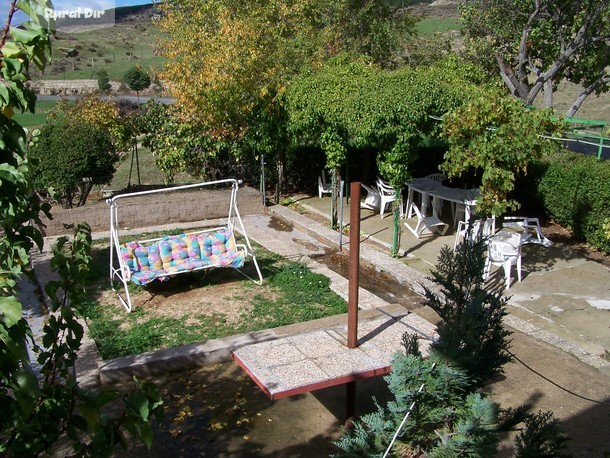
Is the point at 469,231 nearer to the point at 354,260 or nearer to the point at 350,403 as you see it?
the point at 354,260

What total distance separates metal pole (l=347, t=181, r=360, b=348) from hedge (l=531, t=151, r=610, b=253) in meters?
5.63

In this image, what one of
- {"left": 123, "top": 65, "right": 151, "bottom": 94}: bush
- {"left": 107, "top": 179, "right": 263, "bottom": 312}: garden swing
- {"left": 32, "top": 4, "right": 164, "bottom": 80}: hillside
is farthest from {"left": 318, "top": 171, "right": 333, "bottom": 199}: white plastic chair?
{"left": 32, "top": 4, "right": 164, "bottom": 80}: hillside

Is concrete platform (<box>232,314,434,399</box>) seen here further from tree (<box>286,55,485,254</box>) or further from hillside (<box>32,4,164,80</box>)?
hillside (<box>32,4,164,80</box>)

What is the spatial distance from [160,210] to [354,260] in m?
7.57

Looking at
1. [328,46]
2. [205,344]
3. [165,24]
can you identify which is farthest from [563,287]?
[165,24]

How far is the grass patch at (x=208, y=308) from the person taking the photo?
6.79 meters

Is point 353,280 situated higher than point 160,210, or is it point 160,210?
point 353,280

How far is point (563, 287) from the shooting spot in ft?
27.0

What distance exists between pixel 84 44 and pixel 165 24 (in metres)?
54.9

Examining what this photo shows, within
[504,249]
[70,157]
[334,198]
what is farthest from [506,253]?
[70,157]

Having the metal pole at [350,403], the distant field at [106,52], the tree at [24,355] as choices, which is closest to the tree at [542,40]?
the metal pole at [350,403]

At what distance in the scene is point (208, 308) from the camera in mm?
7617

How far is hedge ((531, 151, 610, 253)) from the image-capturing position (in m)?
9.44

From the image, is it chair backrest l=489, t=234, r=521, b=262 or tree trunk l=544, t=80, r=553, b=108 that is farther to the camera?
tree trunk l=544, t=80, r=553, b=108
